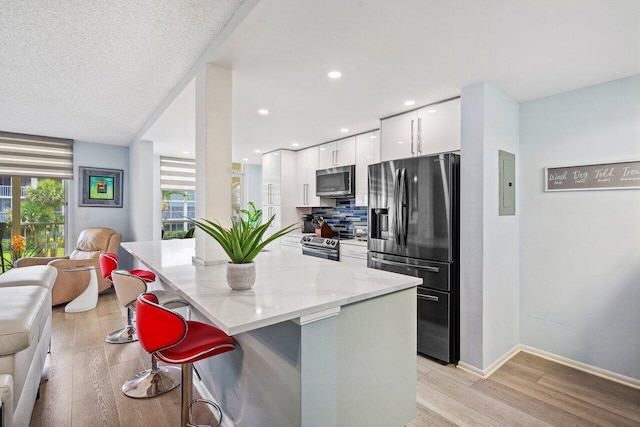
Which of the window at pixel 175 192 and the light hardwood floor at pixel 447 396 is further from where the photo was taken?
the window at pixel 175 192

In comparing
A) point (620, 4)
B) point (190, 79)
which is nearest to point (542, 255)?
point (620, 4)

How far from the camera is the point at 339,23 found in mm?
1742

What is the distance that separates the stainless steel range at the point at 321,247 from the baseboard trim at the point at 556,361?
6.41 feet

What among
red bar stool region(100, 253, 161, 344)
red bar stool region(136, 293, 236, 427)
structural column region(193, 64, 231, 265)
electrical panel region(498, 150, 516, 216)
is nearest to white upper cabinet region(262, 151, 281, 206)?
red bar stool region(100, 253, 161, 344)

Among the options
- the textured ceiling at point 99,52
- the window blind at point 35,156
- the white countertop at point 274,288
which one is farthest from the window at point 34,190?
the white countertop at point 274,288

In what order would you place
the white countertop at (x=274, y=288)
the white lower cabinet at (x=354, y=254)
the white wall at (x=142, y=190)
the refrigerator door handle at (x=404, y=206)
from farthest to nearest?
the white wall at (x=142, y=190) < the white lower cabinet at (x=354, y=254) < the refrigerator door handle at (x=404, y=206) < the white countertop at (x=274, y=288)

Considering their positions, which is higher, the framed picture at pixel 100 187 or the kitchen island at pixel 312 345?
the framed picture at pixel 100 187

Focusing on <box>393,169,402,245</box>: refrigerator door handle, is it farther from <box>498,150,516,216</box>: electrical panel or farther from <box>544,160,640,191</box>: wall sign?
<box>544,160,640,191</box>: wall sign

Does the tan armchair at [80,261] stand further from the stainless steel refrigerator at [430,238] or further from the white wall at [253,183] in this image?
the stainless steel refrigerator at [430,238]

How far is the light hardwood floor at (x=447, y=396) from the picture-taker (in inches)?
76.5

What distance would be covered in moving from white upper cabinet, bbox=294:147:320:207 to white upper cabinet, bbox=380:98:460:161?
68.5 inches

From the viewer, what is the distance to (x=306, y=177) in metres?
5.15

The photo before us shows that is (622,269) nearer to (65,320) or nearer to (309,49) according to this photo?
(309,49)

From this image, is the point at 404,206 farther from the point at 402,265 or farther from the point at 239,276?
the point at 239,276
